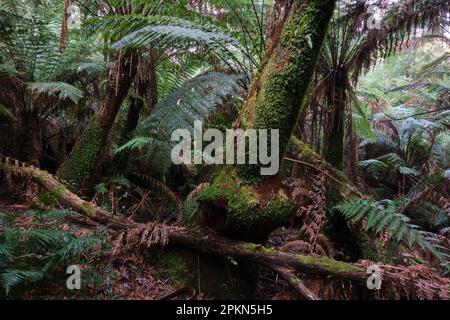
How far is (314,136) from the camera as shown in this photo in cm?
364

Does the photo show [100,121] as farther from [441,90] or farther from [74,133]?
[441,90]

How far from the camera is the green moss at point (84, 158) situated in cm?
296

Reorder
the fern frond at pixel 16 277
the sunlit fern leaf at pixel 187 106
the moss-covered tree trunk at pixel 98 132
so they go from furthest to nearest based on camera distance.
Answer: the moss-covered tree trunk at pixel 98 132, the sunlit fern leaf at pixel 187 106, the fern frond at pixel 16 277

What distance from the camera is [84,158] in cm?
300

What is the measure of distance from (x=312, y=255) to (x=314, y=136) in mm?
1916

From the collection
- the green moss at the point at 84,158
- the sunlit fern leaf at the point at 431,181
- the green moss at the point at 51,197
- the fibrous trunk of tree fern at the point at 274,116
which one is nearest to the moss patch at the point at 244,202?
the fibrous trunk of tree fern at the point at 274,116

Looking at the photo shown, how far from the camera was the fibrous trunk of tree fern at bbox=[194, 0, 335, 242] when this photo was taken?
1.88 m

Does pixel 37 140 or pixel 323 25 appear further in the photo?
pixel 37 140

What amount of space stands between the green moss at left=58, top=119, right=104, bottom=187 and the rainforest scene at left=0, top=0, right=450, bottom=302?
0.04 feet

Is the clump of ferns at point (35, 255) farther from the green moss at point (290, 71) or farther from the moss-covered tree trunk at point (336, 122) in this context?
the moss-covered tree trunk at point (336, 122)

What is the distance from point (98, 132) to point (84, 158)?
0.26 meters

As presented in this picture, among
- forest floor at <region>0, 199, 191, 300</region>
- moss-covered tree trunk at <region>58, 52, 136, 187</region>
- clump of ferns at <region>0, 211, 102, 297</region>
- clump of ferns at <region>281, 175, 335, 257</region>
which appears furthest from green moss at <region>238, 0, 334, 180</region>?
moss-covered tree trunk at <region>58, 52, 136, 187</region>

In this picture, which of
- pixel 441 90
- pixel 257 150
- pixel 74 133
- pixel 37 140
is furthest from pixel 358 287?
pixel 441 90

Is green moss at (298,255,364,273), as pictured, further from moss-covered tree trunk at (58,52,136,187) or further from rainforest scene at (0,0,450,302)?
moss-covered tree trunk at (58,52,136,187)
